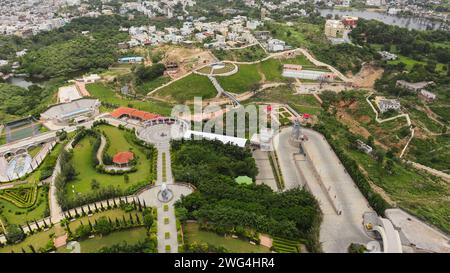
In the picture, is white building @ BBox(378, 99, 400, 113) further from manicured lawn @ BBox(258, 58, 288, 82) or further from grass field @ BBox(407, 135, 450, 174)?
manicured lawn @ BBox(258, 58, 288, 82)

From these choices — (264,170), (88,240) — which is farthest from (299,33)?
(88,240)

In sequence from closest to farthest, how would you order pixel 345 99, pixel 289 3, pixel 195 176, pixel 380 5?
pixel 195 176, pixel 345 99, pixel 289 3, pixel 380 5

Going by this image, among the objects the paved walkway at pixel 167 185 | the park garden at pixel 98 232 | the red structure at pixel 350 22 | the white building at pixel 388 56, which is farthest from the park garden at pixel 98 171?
the red structure at pixel 350 22

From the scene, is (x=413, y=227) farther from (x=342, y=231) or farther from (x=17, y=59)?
(x=17, y=59)

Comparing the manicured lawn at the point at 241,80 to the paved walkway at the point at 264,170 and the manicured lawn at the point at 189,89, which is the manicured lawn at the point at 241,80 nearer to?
the manicured lawn at the point at 189,89

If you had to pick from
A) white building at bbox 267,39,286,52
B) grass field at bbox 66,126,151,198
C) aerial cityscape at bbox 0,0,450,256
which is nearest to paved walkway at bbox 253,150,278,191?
aerial cityscape at bbox 0,0,450,256

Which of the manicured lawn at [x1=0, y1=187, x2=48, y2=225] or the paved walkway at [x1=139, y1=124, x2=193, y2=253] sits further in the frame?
the manicured lawn at [x1=0, y1=187, x2=48, y2=225]

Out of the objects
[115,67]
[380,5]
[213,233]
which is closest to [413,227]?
[213,233]
